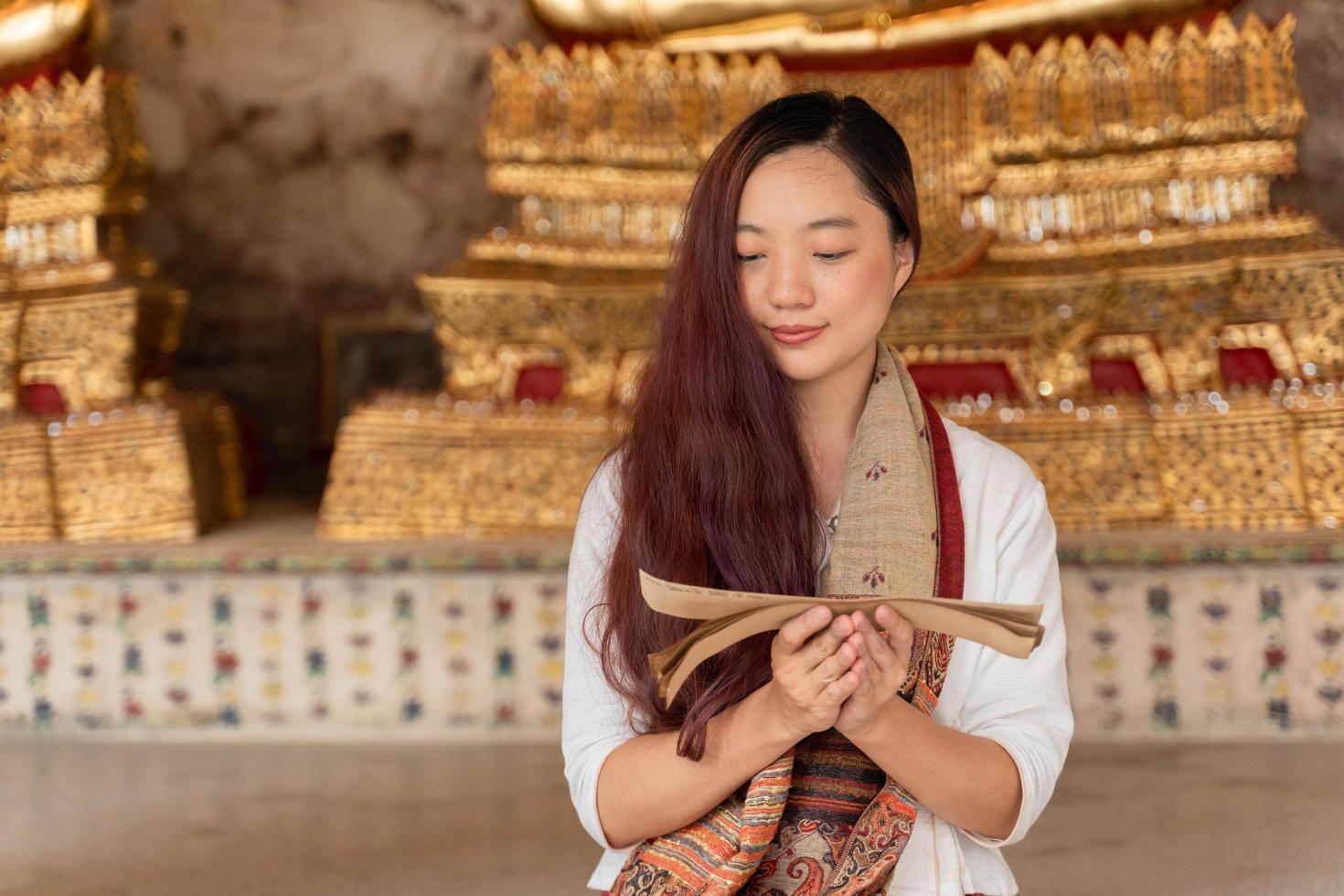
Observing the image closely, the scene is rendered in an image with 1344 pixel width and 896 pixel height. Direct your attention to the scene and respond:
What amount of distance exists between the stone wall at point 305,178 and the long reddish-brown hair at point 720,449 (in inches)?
92.8

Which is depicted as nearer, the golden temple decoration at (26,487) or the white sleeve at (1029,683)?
the white sleeve at (1029,683)

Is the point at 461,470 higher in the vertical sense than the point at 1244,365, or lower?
lower

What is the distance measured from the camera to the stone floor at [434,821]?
158 centimetres

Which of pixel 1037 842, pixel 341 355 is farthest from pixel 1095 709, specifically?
pixel 341 355

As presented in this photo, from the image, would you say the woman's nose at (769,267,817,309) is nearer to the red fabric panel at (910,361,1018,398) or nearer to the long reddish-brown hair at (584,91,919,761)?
the long reddish-brown hair at (584,91,919,761)

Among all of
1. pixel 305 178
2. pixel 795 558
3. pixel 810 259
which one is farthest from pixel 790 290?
pixel 305 178

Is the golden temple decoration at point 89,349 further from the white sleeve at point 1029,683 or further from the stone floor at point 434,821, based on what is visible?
the white sleeve at point 1029,683

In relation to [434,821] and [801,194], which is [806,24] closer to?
[434,821]

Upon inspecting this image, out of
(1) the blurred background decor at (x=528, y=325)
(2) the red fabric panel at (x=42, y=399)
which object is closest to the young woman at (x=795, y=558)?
(1) the blurred background decor at (x=528, y=325)

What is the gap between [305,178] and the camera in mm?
3301

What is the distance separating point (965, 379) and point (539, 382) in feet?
2.55

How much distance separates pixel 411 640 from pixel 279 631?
21cm

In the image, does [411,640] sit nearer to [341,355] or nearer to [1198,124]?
[341,355]

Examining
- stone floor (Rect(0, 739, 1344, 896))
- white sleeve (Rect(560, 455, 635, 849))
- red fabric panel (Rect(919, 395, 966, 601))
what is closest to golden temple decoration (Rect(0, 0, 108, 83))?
stone floor (Rect(0, 739, 1344, 896))
